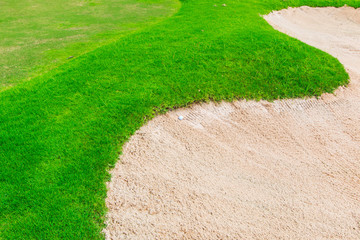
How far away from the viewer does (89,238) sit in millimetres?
2615

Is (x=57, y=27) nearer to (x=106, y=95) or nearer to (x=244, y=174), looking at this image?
(x=106, y=95)

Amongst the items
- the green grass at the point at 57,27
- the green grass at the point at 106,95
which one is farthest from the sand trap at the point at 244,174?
the green grass at the point at 57,27

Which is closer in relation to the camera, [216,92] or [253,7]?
[216,92]

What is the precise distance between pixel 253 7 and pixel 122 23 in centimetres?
456

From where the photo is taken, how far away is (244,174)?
3523 mm

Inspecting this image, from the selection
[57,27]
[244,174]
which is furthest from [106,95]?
[57,27]

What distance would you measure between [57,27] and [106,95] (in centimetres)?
377

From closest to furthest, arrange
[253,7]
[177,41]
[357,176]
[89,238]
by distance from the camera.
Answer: [89,238] < [357,176] < [177,41] < [253,7]

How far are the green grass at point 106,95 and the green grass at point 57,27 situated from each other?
537mm

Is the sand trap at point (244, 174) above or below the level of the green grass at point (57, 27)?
below

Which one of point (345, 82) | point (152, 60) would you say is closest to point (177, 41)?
point (152, 60)

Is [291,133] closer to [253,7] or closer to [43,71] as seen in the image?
[43,71]

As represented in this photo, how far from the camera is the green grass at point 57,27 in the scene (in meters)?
5.07

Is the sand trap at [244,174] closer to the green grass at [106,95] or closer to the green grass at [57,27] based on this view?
the green grass at [106,95]
